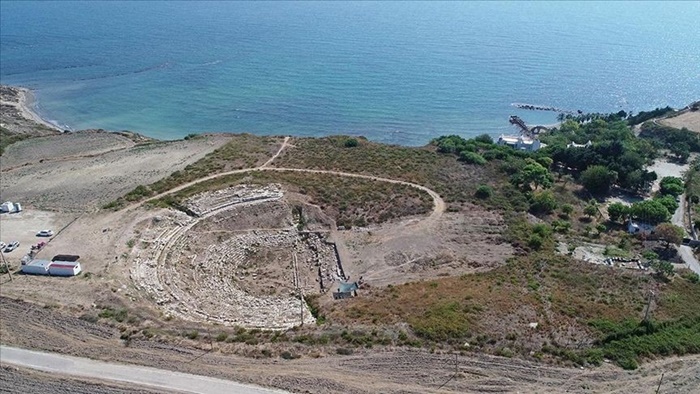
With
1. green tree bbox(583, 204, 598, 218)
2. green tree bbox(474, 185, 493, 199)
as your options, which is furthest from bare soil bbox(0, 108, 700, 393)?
green tree bbox(583, 204, 598, 218)

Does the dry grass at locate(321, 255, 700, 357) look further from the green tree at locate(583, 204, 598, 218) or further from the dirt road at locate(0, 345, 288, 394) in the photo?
the green tree at locate(583, 204, 598, 218)

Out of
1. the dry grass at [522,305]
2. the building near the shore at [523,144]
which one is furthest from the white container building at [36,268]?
the building near the shore at [523,144]

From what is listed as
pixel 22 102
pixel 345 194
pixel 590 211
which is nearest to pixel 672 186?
pixel 590 211

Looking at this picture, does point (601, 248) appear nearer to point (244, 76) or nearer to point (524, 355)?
point (524, 355)

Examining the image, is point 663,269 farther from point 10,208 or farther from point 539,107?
point 539,107

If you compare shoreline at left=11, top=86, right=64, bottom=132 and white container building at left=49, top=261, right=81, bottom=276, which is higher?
shoreline at left=11, top=86, right=64, bottom=132

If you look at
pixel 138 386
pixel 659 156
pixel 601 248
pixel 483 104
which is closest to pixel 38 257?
pixel 138 386
